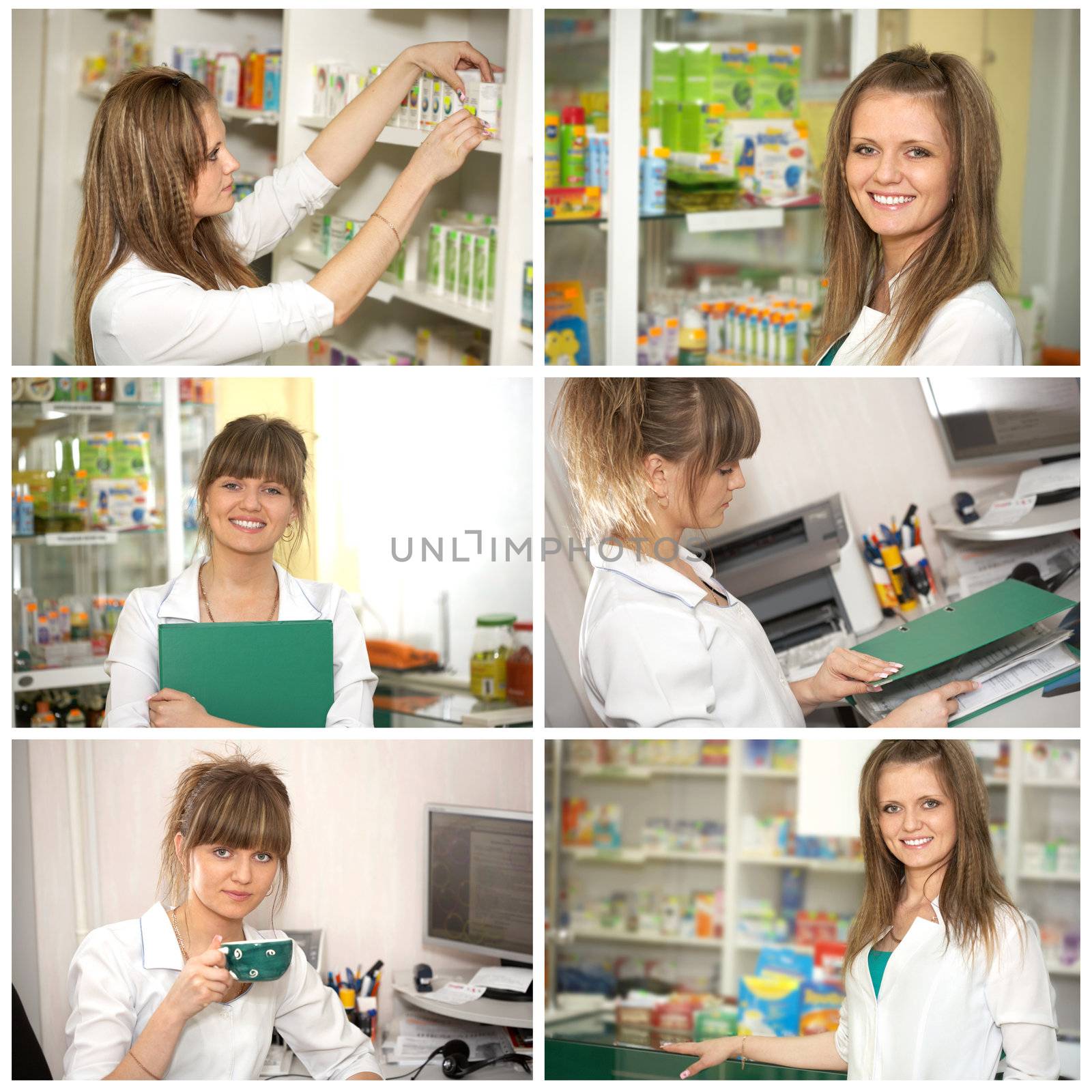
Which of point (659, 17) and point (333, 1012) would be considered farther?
point (659, 17)

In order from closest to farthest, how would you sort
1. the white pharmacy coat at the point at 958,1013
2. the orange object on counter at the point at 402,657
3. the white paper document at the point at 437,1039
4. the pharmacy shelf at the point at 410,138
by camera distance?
the white pharmacy coat at the point at 958,1013, the white paper document at the point at 437,1039, the pharmacy shelf at the point at 410,138, the orange object on counter at the point at 402,657

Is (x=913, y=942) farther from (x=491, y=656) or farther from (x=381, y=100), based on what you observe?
(x=381, y=100)

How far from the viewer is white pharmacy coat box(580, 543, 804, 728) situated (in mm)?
1436

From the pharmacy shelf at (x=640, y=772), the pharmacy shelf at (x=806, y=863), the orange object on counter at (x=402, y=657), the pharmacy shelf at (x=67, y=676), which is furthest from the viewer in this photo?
the pharmacy shelf at (x=640, y=772)

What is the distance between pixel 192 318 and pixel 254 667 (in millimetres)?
470

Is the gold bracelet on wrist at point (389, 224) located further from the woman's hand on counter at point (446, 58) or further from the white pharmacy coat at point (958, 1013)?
the white pharmacy coat at point (958, 1013)

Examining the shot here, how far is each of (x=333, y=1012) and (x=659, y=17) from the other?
2.68 m

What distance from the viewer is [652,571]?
57.5 inches

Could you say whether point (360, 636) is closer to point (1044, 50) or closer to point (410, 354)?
point (410, 354)

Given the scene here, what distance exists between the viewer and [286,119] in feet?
8.57

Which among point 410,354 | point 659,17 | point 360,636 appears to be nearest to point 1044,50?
point 659,17

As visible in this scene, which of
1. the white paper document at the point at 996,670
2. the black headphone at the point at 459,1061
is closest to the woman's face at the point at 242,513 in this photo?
the black headphone at the point at 459,1061

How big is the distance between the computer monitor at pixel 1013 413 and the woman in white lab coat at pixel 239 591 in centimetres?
88

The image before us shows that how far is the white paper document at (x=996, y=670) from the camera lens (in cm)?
148
